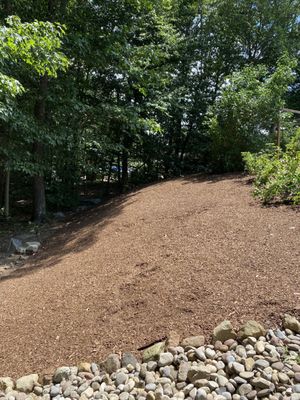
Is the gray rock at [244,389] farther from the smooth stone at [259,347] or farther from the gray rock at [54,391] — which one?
the gray rock at [54,391]

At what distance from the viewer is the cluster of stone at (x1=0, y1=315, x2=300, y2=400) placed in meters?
1.82

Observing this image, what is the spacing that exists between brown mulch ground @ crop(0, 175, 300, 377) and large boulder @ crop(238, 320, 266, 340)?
0.09m

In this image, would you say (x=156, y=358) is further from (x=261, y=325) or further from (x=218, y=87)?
(x=218, y=87)

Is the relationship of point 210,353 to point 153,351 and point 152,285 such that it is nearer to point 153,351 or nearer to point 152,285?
point 153,351

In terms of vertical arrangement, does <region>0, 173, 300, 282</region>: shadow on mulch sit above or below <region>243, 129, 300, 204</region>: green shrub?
below

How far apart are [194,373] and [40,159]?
5108 millimetres

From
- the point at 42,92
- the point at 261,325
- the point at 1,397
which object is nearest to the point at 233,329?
the point at 261,325

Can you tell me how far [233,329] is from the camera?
2154mm

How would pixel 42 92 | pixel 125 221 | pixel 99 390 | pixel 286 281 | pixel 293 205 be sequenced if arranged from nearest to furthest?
pixel 99 390 < pixel 286 281 < pixel 293 205 < pixel 125 221 < pixel 42 92

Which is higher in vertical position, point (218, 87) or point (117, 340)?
point (218, 87)

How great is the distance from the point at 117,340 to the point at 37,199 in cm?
490

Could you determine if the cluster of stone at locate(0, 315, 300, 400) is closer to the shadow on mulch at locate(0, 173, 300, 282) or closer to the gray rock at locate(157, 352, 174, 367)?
the gray rock at locate(157, 352, 174, 367)

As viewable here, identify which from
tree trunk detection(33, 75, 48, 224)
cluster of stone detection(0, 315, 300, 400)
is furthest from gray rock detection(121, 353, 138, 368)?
tree trunk detection(33, 75, 48, 224)

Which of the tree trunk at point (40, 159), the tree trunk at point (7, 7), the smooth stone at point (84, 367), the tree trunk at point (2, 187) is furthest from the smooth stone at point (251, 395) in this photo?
the tree trunk at point (2, 187)
